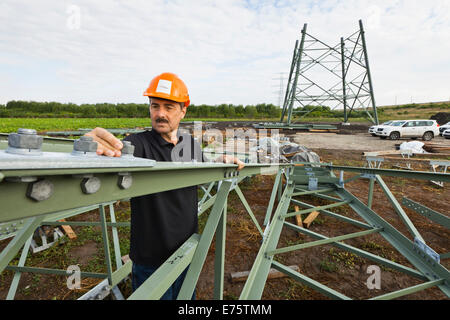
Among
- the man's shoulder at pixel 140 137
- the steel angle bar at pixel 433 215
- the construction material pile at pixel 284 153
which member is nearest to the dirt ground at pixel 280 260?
the steel angle bar at pixel 433 215

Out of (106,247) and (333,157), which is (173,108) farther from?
(333,157)

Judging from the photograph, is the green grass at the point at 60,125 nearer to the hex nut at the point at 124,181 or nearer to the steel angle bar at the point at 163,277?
the steel angle bar at the point at 163,277

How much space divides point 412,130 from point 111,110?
80.9 m

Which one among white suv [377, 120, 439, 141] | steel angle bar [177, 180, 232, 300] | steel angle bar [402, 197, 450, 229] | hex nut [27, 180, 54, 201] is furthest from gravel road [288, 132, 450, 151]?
hex nut [27, 180, 54, 201]

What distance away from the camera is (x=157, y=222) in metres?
1.74

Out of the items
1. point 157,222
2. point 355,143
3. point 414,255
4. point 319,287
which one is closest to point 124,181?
point 157,222

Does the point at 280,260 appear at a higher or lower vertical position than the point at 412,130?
lower

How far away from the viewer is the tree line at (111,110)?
67.2 metres

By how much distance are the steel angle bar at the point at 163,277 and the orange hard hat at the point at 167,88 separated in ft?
4.20

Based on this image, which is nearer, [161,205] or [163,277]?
[163,277]

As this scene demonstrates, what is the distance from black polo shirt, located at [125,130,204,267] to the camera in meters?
1.73

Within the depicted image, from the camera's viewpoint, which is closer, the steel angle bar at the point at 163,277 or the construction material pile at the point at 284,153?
the steel angle bar at the point at 163,277

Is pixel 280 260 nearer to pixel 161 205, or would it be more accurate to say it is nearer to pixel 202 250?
pixel 202 250

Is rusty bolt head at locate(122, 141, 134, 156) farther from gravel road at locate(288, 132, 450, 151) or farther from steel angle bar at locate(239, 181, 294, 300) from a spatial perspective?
gravel road at locate(288, 132, 450, 151)
